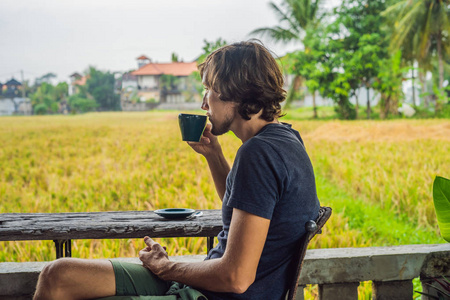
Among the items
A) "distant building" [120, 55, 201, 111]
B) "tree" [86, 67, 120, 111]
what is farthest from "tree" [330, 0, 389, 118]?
"tree" [86, 67, 120, 111]

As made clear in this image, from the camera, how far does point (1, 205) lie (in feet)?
11.2

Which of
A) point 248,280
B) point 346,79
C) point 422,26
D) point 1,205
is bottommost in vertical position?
point 1,205

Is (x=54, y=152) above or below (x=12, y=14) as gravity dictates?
below

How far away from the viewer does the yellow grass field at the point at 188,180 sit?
253cm

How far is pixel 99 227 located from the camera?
3.84ft

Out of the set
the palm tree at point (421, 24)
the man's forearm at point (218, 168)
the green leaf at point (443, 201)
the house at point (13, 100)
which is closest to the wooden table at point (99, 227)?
the man's forearm at point (218, 168)

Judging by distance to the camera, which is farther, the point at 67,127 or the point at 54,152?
the point at 67,127

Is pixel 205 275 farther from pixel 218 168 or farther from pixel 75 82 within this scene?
pixel 75 82

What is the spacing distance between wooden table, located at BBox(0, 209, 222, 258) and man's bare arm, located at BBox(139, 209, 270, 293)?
32cm

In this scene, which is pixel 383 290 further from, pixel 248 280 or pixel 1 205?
pixel 1 205

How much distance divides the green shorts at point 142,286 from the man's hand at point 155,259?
A: 0.02 metres

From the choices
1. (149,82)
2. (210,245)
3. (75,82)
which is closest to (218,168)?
(210,245)

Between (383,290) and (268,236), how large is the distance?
0.68m

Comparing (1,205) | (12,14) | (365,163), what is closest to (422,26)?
(365,163)
